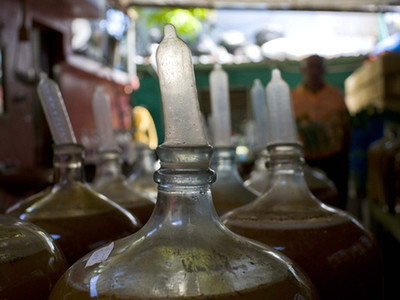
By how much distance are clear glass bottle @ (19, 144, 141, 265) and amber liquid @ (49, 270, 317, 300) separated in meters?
0.16

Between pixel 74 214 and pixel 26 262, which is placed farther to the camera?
pixel 74 214

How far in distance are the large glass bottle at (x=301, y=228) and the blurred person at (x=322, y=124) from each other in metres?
0.84

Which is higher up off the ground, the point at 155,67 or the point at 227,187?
the point at 155,67

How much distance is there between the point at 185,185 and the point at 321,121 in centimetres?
132

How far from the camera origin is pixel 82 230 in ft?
1.65

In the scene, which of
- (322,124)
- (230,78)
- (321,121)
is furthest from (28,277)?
(230,78)

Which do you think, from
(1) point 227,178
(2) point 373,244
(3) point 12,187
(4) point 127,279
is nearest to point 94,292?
(4) point 127,279

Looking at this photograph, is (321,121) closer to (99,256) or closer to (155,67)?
(155,67)

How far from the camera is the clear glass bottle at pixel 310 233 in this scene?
0.45 m

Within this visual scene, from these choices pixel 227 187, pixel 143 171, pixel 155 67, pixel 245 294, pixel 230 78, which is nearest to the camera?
pixel 245 294

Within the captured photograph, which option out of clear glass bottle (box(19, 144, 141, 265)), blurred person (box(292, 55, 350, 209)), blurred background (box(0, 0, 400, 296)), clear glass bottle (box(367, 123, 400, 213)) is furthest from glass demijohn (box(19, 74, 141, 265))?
clear glass bottle (box(367, 123, 400, 213))

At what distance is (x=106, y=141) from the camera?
28.9 inches

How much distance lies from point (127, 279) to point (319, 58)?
2.41 metres

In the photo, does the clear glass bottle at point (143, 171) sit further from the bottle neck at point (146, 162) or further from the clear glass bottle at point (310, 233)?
the clear glass bottle at point (310, 233)
